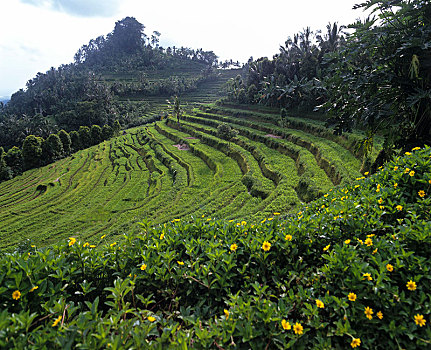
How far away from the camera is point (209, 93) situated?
266ft

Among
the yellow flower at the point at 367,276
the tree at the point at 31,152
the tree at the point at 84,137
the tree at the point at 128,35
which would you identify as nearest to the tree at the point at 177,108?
the tree at the point at 84,137

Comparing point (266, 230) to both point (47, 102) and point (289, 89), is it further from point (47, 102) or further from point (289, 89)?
point (47, 102)

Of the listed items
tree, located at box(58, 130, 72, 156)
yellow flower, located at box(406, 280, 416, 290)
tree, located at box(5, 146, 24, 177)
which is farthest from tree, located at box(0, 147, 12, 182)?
yellow flower, located at box(406, 280, 416, 290)

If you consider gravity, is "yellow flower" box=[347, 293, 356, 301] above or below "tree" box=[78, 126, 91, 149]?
below

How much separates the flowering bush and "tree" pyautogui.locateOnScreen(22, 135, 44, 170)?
1841 inches

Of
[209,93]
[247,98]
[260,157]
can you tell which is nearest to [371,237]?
[260,157]

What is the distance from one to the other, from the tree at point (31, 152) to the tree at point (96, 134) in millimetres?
11794

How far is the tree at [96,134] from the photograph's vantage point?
2031 inches

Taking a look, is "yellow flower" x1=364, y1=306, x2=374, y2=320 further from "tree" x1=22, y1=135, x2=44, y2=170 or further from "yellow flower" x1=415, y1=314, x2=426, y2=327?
"tree" x1=22, y1=135, x2=44, y2=170

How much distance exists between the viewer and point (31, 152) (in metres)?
39.6

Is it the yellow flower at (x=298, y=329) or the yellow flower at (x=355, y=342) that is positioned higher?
the yellow flower at (x=298, y=329)

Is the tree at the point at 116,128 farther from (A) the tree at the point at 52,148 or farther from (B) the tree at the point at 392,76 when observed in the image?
(B) the tree at the point at 392,76

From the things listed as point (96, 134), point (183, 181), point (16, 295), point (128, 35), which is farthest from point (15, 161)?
point (128, 35)

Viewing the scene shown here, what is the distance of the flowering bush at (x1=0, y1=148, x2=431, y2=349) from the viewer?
192cm
